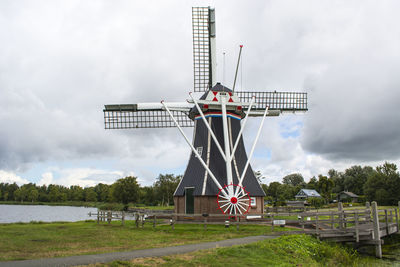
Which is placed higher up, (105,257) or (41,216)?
(105,257)

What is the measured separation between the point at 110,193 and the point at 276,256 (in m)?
51.8

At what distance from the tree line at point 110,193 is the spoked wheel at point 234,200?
35.5 m

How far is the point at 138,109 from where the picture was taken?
22.7 metres

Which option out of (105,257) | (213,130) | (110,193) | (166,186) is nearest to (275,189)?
(166,186)

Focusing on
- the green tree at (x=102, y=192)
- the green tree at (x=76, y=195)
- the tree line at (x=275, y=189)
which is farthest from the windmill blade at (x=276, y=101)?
the green tree at (x=76, y=195)

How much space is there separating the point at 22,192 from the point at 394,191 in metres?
101

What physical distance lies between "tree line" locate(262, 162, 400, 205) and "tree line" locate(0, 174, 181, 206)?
22267 mm

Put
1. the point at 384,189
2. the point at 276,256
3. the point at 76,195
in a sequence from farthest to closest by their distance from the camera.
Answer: the point at 76,195 < the point at 384,189 < the point at 276,256

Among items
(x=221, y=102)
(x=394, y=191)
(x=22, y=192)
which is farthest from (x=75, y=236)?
(x=22, y=192)

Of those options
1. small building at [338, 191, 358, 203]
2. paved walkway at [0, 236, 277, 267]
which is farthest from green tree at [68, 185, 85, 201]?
paved walkway at [0, 236, 277, 267]

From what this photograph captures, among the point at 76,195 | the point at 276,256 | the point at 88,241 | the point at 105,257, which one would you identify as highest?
the point at 105,257

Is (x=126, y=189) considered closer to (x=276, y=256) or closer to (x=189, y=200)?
(x=189, y=200)

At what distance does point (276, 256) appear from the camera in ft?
37.3

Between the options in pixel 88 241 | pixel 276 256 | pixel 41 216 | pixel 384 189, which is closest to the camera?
pixel 276 256
